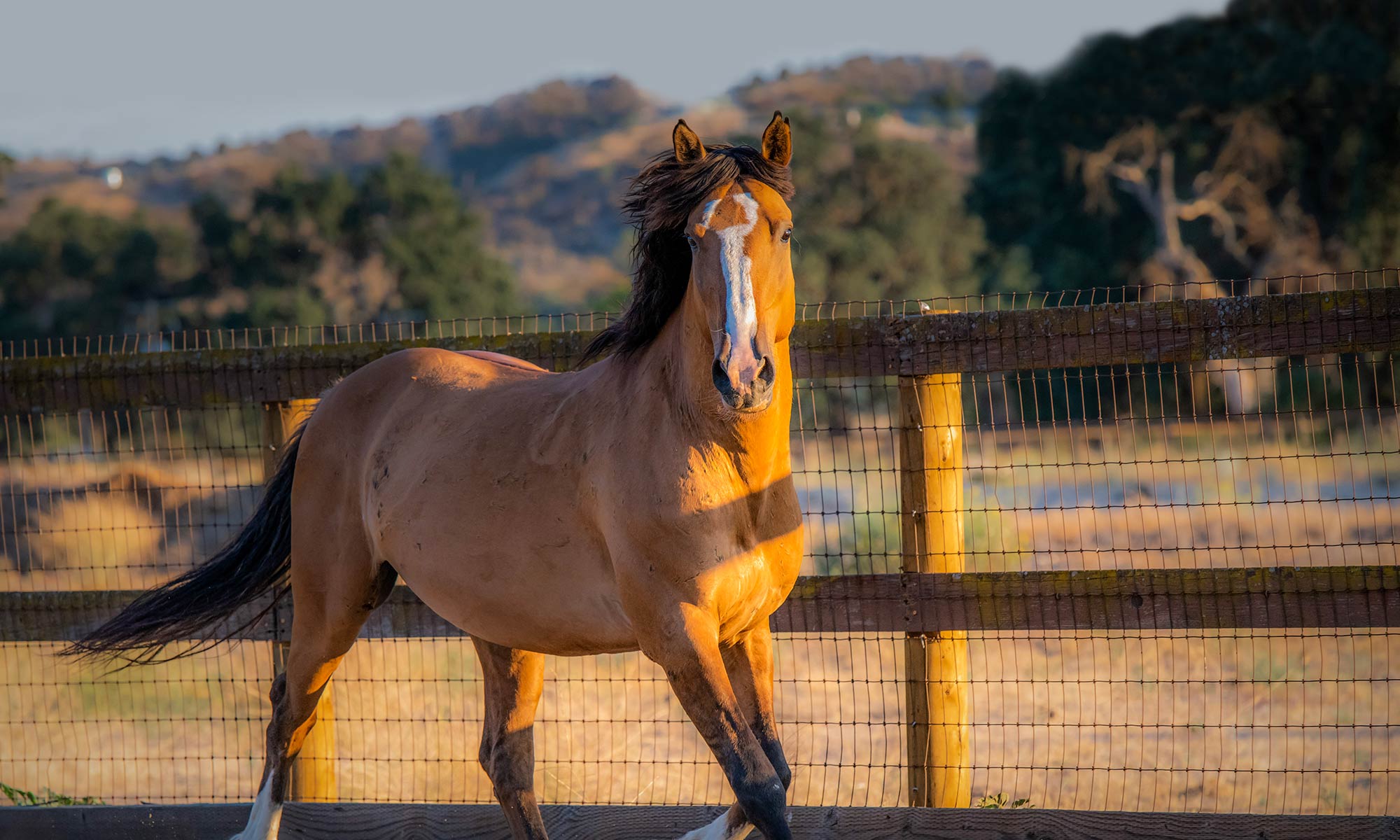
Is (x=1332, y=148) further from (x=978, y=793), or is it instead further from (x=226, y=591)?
(x=226, y=591)

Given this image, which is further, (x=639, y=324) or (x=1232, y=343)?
(x=1232, y=343)

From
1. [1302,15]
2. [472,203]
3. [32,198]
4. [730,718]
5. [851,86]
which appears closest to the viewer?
[730,718]

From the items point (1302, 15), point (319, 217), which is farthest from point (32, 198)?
point (1302, 15)

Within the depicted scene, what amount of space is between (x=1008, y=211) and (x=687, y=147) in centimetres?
3495

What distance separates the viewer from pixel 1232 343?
12.6 feet

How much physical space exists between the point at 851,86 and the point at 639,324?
12622 centimetres

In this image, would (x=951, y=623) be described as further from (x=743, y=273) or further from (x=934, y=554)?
(x=743, y=273)

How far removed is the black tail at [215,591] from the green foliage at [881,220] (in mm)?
28562

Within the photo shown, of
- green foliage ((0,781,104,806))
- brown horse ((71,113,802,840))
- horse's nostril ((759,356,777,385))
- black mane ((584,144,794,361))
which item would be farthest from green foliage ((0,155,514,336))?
horse's nostril ((759,356,777,385))

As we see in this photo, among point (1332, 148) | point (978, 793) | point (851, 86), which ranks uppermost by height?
point (851, 86)

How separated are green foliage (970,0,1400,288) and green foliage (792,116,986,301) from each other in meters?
2.94

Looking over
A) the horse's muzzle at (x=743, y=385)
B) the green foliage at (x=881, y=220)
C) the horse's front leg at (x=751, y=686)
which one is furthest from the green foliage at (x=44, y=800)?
the green foliage at (x=881, y=220)

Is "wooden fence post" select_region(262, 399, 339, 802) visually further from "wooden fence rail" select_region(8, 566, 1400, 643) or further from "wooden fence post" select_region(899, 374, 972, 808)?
"wooden fence post" select_region(899, 374, 972, 808)

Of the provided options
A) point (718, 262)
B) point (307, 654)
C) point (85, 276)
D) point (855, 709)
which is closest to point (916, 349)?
point (718, 262)
